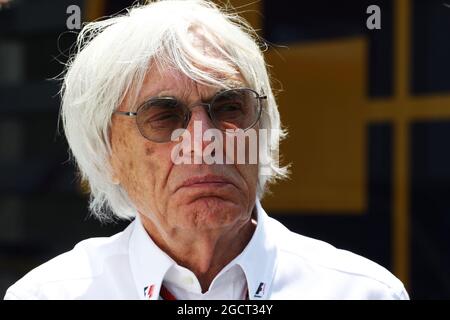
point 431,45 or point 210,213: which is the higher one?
point 431,45

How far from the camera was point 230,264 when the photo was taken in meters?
1.38

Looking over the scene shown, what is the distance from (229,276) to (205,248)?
73mm

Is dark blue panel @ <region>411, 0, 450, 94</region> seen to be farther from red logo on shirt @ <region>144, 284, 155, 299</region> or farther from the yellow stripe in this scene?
red logo on shirt @ <region>144, 284, 155, 299</region>

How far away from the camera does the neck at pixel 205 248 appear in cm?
137

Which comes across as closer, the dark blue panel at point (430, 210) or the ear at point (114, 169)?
the ear at point (114, 169)

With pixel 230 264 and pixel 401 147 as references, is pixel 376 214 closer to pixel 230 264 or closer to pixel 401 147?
pixel 401 147

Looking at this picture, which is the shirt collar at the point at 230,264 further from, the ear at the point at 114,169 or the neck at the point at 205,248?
the ear at the point at 114,169

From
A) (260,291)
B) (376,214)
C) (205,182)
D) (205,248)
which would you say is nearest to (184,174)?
(205,182)

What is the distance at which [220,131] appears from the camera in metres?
1.34

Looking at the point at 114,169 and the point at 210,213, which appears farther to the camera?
the point at 114,169

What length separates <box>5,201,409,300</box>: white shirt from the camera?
1.37 metres

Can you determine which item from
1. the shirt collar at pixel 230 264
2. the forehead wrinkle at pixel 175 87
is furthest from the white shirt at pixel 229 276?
the forehead wrinkle at pixel 175 87

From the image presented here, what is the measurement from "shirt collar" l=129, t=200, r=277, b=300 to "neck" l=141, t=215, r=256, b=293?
22 millimetres

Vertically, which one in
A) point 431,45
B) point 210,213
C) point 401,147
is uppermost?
point 431,45
